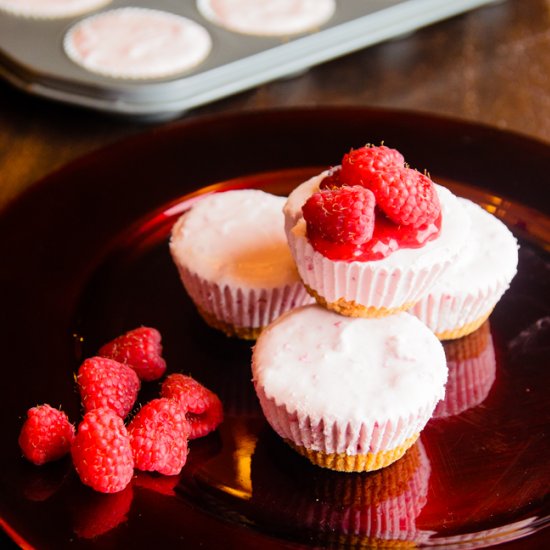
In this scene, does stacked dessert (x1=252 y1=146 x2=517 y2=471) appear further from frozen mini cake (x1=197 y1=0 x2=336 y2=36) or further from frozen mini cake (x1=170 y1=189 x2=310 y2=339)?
frozen mini cake (x1=197 y1=0 x2=336 y2=36)

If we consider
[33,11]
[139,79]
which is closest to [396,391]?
[139,79]

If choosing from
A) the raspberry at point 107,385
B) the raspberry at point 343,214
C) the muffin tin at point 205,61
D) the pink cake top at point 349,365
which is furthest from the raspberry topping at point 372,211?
the muffin tin at point 205,61

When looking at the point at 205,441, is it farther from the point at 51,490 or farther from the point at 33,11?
the point at 33,11

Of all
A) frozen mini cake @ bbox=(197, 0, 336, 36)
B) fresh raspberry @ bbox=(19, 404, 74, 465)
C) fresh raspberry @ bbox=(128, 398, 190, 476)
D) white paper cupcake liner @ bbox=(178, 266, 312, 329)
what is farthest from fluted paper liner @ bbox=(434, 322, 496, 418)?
frozen mini cake @ bbox=(197, 0, 336, 36)

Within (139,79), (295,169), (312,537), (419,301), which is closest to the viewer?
(312,537)

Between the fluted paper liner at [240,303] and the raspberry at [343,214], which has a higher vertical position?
the raspberry at [343,214]

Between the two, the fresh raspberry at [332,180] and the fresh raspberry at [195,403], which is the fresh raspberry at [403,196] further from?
the fresh raspberry at [195,403]
